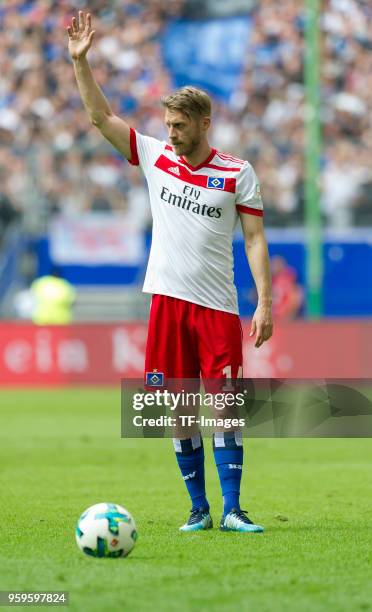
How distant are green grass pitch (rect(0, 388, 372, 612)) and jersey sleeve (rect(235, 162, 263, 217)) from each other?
175 centimetres

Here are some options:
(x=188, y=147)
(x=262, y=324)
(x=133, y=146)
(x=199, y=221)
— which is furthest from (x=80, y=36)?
(x=262, y=324)

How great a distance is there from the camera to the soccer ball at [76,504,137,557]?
20.8ft

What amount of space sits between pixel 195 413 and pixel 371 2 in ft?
71.2

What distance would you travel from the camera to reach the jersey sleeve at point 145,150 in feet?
24.6

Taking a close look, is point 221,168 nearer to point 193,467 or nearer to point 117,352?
point 193,467

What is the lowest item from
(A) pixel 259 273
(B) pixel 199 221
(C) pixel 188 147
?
(A) pixel 259 273

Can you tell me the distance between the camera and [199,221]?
24.2 feet

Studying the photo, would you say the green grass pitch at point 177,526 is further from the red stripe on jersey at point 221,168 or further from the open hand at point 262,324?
the red stripe on jersey at point 221,168

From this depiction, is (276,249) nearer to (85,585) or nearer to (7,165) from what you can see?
(7,165)

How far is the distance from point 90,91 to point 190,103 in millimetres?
557

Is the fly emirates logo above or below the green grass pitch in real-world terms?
above

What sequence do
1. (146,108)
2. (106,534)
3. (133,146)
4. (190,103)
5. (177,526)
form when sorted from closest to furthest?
1. (106,534)
2. (190,103)
3. (133,146)
4. (177,526)
5. (146,108)

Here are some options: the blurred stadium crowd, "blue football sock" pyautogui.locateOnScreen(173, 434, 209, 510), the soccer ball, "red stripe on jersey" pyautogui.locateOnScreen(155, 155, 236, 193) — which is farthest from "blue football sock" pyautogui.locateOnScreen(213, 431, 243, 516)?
the blurred stadium crowd

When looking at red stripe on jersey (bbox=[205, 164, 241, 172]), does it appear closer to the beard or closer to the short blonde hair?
the beard
